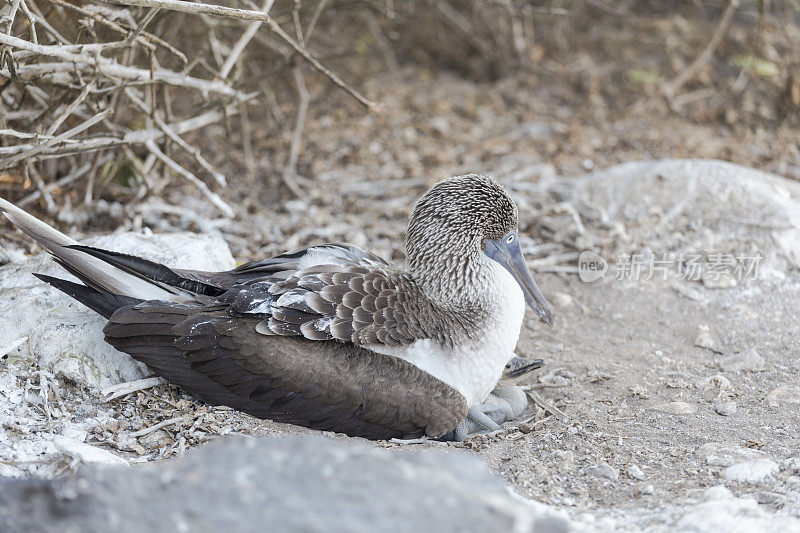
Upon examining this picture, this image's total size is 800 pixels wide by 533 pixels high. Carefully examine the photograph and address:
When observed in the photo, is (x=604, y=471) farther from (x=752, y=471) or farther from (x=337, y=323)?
(x=337, y=323)

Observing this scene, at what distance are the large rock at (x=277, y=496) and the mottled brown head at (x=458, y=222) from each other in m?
2.34

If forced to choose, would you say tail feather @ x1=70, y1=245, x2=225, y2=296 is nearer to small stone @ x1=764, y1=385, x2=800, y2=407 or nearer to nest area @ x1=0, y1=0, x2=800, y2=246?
nest area @ x1=0, y1=0, x2=800, y2=246

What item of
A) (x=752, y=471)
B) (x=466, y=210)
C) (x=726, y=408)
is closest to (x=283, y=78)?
(x=466, y=210)

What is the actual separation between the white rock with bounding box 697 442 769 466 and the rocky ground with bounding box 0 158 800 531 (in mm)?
11

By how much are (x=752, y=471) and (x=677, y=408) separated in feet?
3.00

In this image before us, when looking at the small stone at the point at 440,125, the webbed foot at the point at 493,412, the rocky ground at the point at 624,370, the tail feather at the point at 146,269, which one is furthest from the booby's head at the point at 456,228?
the small stone at the point at 440,125

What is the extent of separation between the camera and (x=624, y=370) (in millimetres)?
5367

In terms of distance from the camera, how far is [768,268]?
642 centimetres

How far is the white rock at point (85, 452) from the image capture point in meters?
3.87

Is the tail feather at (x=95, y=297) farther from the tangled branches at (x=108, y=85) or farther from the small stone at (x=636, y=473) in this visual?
the small stone at (x=636, y=473)

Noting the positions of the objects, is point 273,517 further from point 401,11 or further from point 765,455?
point 401,11

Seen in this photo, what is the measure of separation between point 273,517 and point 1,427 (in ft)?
7.69
